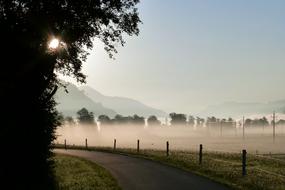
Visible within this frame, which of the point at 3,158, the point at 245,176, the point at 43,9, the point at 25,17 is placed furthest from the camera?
the point at 245,176

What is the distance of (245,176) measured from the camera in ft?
78.0

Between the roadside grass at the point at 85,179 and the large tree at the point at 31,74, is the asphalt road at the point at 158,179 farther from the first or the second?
the large tree at the point at 31,74

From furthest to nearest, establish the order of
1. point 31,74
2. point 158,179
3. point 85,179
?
point 158,179, point 85,179, point 31,74

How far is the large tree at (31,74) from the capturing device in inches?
672

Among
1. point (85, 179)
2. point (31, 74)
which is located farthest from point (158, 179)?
point (31, 74)

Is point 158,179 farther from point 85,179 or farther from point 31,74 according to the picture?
point 31,74

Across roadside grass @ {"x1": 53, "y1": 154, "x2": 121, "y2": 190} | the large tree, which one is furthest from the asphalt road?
the large tree

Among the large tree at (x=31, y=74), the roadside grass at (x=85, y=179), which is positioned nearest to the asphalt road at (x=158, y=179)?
the roadside grass at (x=85, y=179)

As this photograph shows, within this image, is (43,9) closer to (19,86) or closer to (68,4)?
(68,4)

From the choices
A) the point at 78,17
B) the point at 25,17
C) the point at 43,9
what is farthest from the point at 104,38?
the point at 25,17

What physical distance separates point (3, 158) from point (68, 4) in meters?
7.76

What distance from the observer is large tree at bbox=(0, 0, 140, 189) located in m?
17.1

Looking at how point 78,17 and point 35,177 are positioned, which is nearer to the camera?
point 35,177

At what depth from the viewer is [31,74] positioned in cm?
1864
